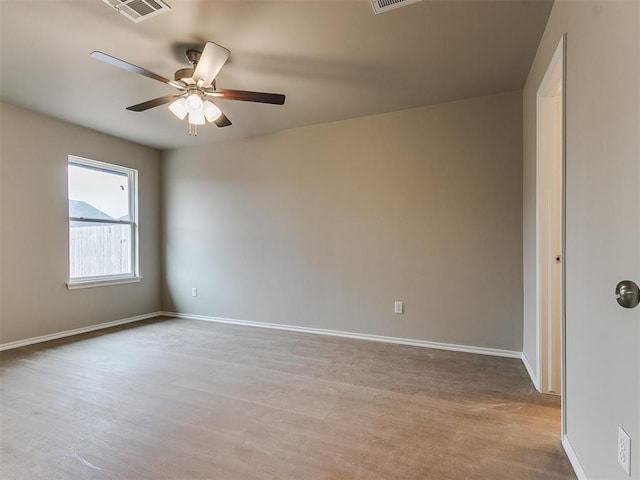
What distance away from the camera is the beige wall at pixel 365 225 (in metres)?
3.28

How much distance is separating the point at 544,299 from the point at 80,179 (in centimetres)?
500

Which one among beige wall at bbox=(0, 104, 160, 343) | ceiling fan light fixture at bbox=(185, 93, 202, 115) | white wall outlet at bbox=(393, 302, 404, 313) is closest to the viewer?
ceiling fan light fixture at bbox=(185, 93, 202, 115)

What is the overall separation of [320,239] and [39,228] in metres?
3.10

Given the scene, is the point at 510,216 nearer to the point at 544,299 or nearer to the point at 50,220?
the point at 544,299

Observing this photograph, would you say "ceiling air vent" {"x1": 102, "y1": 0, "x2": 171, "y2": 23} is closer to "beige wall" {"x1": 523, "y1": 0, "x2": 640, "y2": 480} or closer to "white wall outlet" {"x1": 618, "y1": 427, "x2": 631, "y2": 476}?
"beige wall" {"x1": 523, "y1": 0, "x2": 640, "y2": 480}

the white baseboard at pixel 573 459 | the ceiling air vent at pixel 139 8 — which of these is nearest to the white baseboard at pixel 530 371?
the white baseboard at pixel 573 459

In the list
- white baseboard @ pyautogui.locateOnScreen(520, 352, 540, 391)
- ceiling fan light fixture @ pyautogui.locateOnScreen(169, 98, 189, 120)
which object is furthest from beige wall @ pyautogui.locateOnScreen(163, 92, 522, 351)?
ceiling fan light fixture @ pyautogui.locateOnScreen(169, 98, 189, 120)

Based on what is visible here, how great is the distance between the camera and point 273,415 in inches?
85.2

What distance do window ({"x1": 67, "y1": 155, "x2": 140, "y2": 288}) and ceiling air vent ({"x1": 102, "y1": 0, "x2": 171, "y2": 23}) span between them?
2.72 m

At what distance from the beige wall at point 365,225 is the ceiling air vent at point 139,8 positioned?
2249mm

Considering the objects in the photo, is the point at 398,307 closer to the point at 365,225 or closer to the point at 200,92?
the point at 365,225

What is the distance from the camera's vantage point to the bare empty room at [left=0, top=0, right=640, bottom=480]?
160cm

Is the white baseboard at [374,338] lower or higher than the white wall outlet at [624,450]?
lower

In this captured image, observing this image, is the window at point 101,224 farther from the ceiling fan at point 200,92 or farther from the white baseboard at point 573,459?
the white baseboard at point 573,459
